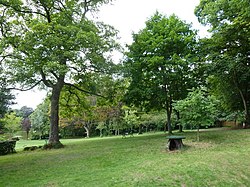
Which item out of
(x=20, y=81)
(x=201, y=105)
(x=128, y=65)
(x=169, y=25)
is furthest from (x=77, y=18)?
(x=201, y=105)

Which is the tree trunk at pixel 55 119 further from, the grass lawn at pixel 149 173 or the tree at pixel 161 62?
the grass lawn at pixel 149 173

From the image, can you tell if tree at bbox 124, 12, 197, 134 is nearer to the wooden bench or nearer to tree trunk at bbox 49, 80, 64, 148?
tree trunk at bbox 49, 80, 64, 148

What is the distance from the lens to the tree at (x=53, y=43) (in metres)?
11.4

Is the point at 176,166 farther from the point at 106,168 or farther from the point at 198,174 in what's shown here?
the point at 106,168

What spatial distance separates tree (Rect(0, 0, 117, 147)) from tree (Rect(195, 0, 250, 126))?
292 inches

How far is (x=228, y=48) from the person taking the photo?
1702 centimetres

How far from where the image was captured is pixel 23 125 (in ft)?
141

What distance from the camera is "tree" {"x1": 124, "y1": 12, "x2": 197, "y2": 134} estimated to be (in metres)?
14.6

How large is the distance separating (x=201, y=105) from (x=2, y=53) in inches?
460

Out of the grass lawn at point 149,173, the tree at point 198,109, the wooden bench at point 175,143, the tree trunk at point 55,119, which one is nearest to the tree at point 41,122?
the tree trunk at point 55,119

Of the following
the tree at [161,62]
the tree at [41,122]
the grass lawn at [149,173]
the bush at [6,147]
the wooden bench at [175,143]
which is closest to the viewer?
the grass lawn at [149,173]

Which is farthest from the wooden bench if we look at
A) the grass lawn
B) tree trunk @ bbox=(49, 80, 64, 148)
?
tree trunk @ bbox=(49, 80, 64, 148)

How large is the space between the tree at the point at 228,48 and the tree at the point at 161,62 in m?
1.60

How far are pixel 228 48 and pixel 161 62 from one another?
6688 mm
